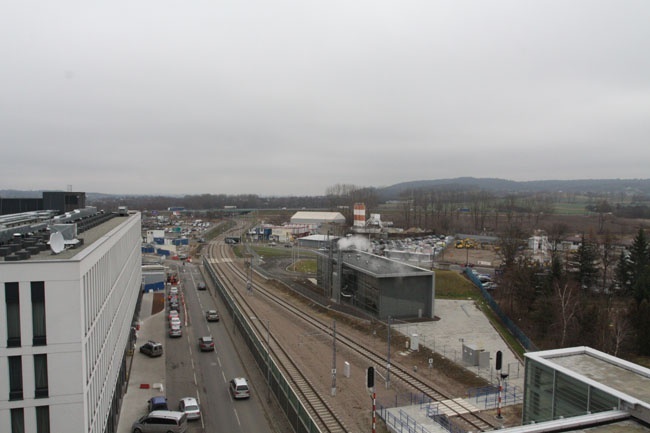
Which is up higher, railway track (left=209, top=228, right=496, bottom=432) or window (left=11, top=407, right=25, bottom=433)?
window (left=11, top=407, right=25, bottom=433)

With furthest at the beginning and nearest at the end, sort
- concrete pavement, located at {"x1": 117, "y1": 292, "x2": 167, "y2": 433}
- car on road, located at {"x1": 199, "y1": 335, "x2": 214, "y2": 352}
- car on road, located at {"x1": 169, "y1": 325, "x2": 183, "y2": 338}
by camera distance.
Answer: car on road, located at {"x1": 169, "y1": 325, "x2": 183, "y2": 338} < car on road, located at {"x1": 199, "y1": 335, "x2": 214, "y2": 352} < concrete pavement, located at {"x1": 117, "y1": 292, "x2": 167, "y2": 433}

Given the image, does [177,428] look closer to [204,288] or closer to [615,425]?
[615,425]

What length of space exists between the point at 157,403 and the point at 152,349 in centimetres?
766

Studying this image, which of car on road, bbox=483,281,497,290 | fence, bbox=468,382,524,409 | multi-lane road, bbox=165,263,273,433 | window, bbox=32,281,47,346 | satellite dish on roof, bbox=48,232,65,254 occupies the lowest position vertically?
multi-lane road, bbox=165,263,273,433

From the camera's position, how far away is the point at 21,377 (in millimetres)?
10719

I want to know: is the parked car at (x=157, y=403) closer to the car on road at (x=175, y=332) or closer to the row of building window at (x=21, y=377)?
the row of building window at (x=21, y=377)

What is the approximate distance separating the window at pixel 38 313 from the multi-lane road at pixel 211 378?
→ 8911 mm

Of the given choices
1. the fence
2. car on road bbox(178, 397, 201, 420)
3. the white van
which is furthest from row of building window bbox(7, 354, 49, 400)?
the fence

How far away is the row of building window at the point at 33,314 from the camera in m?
10.5

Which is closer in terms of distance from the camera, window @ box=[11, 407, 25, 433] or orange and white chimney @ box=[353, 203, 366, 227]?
window @ box=[11, 407, 25, 433]

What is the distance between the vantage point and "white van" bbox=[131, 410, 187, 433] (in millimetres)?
16891

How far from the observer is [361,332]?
29.5 metres

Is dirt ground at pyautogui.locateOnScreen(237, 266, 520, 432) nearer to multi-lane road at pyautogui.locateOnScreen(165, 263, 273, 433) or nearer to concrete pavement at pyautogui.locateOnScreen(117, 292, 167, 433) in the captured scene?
multi-lane road at pyautogui.locateOnScreen(165, 263, 273, 433)

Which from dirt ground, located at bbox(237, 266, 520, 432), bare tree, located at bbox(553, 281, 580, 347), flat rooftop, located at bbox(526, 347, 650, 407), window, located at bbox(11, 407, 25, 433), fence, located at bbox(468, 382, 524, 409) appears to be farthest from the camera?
bare tree, located at bbox(553, 281, 580, 347)
